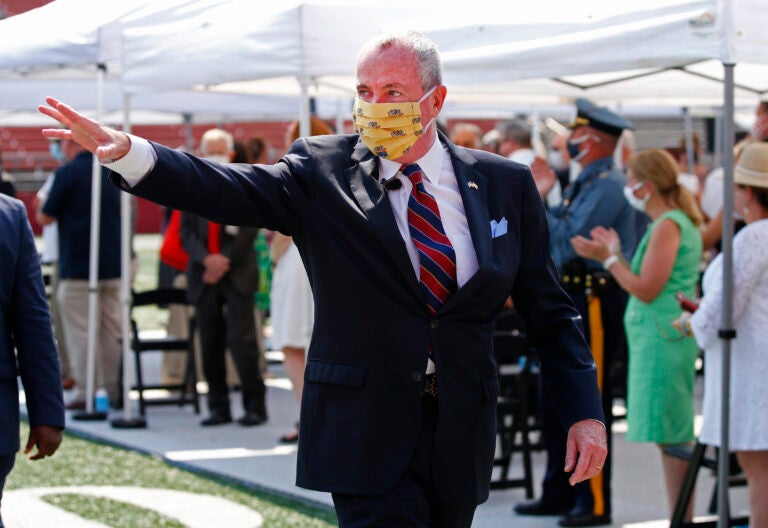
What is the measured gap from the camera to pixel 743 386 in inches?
214

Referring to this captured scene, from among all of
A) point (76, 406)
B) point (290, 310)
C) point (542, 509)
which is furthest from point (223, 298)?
point (542, 509)

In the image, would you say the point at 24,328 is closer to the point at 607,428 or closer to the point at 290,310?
the point at 607,428

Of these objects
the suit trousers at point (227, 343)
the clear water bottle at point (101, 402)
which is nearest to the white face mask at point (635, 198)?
the suit trousers at point (227, 343)

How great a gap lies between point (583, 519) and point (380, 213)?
3.68 meters

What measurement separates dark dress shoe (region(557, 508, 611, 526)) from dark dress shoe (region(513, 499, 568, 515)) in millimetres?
185

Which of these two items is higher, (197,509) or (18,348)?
(18,348)

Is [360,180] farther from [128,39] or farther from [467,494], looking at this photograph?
[128,39]

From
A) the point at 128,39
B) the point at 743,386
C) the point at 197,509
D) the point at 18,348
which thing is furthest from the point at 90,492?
the point at 743,386

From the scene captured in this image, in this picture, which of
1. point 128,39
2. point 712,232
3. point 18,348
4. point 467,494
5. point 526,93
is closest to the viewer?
point 467,494

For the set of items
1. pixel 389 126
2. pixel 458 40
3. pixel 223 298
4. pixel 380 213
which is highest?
pixel 458 40

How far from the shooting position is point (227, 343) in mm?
9852

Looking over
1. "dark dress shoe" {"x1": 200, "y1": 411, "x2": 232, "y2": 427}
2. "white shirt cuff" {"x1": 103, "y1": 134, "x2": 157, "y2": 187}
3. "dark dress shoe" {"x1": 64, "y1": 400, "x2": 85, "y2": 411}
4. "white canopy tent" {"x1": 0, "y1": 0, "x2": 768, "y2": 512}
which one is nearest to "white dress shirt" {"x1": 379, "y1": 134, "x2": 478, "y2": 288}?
"white shirt cuff" {"x1": 103, "y1": 134, "x2": 157, "y2": 187}

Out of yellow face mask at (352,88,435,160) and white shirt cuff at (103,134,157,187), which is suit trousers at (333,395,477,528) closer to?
yellow face mask at (352,88,435,160)

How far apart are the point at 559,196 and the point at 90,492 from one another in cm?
366
